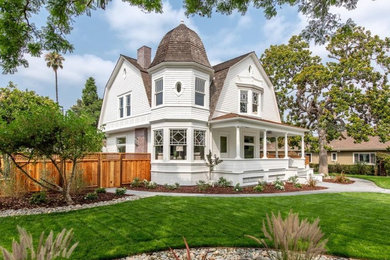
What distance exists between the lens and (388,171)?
21.5m

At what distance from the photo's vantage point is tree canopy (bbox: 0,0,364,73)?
197 inches

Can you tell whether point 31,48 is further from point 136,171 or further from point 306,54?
point 306,54

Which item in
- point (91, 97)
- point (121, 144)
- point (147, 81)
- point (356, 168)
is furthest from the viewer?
point (91, 97)

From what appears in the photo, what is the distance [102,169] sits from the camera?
39.1 feet

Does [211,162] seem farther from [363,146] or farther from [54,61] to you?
[54,61]

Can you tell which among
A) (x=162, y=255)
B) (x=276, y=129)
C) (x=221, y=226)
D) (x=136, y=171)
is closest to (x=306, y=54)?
(x=276, y=129)

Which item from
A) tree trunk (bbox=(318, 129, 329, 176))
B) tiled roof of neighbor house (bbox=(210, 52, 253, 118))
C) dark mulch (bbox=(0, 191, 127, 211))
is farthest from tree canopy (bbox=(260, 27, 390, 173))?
dark mulch (bbox=(0, 191, 127, 211))

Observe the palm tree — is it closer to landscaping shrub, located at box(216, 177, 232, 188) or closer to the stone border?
landscaping shrub, located at box(216, 177, 232, 188)

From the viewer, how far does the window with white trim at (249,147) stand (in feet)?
54.6

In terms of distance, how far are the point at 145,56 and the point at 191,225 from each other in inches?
586

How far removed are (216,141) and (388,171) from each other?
58.8 ft

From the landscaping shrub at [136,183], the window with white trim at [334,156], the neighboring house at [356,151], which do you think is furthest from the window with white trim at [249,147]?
the window with white trim at [334,156]

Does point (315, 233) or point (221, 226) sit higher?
point (315, 233)

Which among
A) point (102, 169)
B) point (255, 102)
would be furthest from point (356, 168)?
point (102, 169)
